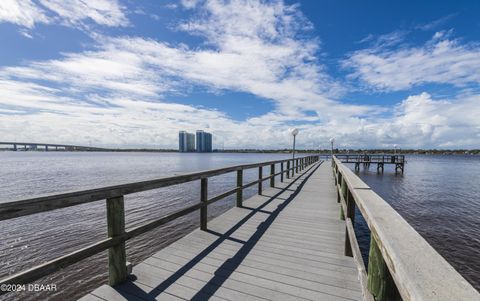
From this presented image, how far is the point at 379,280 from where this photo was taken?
1.60 meters

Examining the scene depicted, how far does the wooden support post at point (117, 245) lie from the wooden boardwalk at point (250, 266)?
11cm

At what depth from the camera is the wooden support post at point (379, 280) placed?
1.52 m

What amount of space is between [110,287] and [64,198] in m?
1.21

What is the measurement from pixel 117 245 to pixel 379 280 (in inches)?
98.7

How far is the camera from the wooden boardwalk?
2691 mm

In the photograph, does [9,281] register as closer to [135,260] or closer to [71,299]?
[71,299]

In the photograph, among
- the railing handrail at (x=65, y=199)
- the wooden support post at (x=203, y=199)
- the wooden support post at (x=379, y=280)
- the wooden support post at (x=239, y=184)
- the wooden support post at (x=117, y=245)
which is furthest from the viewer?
the wooden support post at (x=239, y=184)

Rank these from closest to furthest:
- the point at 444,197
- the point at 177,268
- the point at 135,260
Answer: the point at 177,268 → the point at 135,260 → the point at 444,197

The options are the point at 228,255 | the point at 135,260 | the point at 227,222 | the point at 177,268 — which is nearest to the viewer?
the point at 177,268

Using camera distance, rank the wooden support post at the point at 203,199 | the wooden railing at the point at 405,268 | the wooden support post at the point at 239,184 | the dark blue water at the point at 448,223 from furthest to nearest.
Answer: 1. the dark blue water at the point at 448,223
2. the wooden support post at the point at 239,184
3. the wooden support post at the point at 203,199
4. the wooden railing at the point at 405,268

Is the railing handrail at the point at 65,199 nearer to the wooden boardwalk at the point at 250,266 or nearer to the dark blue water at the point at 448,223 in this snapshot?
the wooden boardwalk at the point at 250,266

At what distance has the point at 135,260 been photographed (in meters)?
6.20

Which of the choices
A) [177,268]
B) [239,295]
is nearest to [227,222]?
[177,268]

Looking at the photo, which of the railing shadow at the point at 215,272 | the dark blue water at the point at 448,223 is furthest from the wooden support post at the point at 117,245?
the dark blue water at the point at 448,223
